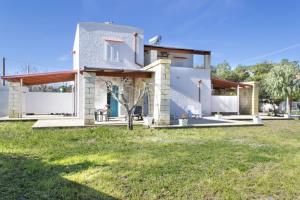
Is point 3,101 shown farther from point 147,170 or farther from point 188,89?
point 147,170

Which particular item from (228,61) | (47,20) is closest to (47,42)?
(47,20)

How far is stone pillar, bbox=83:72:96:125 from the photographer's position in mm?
14398

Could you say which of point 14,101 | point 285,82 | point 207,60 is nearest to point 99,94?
point 14,101

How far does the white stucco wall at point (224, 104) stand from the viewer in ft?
87.5

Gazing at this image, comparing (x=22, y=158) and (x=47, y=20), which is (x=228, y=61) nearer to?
(x=47, y=20)

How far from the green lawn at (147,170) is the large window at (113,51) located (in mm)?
12669

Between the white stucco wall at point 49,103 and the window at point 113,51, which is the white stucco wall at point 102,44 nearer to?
the window at point 113,51

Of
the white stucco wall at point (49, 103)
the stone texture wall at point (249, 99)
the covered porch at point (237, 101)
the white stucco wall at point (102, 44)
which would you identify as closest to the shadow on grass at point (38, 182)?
the white stucco wall at point (102, 44)

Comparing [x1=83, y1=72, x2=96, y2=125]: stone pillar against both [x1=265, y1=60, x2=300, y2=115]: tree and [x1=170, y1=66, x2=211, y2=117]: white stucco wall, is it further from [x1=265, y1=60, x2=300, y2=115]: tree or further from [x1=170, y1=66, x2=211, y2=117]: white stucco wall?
[x1=265, y1=60, x2=300, y2=115]: tree

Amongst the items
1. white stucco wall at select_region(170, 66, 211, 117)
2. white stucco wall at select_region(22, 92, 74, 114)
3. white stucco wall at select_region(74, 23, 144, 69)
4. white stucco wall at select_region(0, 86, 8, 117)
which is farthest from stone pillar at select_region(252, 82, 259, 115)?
white stucco wall at select_region(0, 86, 8, 117)

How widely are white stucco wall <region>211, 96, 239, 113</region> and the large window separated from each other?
10933 millimetres

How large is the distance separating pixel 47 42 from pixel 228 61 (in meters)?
41.5

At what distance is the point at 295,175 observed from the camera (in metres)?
5.76

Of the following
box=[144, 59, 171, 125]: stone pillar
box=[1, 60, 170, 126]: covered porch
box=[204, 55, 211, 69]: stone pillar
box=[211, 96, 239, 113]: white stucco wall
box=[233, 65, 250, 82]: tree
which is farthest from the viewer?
box=[233, 65, 250, 82]: tree
